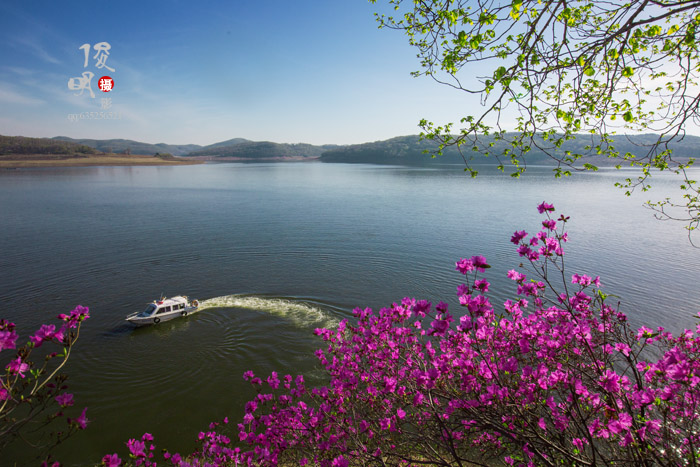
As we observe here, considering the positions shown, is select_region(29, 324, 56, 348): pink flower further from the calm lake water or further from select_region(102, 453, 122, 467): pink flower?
the calm lake water

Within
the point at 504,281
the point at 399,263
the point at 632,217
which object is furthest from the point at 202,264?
the point at 632,217

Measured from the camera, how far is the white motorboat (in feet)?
65.8

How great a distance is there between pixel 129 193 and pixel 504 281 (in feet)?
228

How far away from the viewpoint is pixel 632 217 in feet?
153

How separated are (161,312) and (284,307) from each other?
7.28 metres

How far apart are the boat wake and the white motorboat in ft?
4.04

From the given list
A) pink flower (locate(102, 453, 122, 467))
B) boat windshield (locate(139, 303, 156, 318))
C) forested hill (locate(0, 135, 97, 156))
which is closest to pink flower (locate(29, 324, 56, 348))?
pink flower (locate(102, 453, 122, 467))

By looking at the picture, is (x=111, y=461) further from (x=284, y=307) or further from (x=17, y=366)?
(x=284, y=307)

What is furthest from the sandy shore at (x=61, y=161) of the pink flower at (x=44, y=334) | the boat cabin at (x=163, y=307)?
the pink flower at (x=44, y=334)

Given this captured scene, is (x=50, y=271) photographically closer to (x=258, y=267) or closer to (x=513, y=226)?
(x=258, y=267)

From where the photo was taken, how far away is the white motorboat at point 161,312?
20.0m

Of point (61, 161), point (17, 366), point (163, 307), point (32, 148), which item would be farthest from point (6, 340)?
A: point (32, 148)

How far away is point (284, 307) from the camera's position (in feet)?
73.3

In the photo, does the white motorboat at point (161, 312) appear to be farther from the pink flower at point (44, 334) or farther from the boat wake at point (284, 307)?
the pink flower at point (44, 334)
